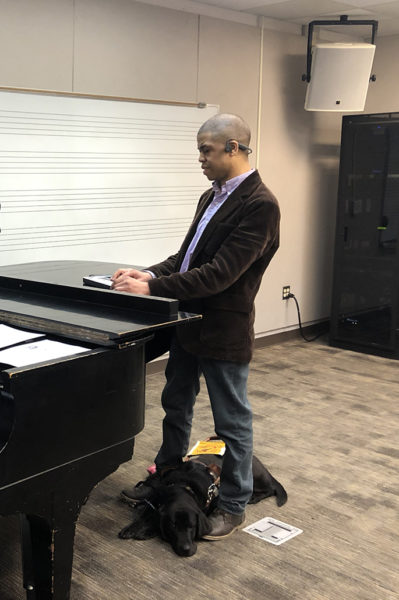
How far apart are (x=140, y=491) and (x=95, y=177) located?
191 cm

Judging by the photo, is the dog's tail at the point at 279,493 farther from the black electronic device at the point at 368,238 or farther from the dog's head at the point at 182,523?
the black electronic device at the point at 368,238

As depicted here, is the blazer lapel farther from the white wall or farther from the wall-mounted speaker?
the wall-mounted speaker

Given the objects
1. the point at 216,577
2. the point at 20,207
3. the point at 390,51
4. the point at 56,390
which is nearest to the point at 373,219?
the point at 390,51

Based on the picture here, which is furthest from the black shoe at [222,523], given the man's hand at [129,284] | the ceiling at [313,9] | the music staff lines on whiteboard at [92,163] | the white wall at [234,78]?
the ceiling at [313,9]

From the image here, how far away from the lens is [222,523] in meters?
2.54

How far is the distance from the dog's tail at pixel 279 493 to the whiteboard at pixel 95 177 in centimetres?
176

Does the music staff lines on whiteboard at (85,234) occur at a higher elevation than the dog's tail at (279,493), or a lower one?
higher

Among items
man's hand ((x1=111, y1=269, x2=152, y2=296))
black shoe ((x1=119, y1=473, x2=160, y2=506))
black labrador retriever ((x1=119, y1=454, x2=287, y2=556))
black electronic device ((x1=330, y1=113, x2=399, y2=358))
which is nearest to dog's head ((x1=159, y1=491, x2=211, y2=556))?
black labrador retriever ((x1=119, y1=454, x2=287, y2=556))

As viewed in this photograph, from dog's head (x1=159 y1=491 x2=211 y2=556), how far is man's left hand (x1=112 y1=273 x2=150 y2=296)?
0.76 metres

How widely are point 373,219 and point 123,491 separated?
3.12 metres

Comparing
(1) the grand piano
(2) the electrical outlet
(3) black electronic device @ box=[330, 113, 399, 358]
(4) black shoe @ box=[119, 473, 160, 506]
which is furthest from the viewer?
(2) the electrical outlet

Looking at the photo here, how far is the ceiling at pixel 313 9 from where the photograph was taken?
14.4 ft

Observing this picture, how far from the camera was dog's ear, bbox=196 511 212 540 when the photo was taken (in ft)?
8.07

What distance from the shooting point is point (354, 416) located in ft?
12.6
